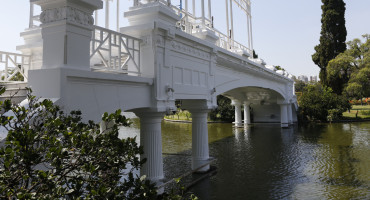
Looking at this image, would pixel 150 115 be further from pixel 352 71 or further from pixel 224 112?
pixel 352 71

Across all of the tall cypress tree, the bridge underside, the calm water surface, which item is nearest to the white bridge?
the calm water surface

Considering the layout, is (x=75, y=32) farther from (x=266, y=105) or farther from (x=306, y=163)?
(x=266, y=105)

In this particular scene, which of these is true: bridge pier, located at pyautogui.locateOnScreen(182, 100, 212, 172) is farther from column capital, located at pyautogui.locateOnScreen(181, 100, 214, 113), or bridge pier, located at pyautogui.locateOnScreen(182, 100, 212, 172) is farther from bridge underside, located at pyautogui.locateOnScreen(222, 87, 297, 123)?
bridge underside, located at pyautogui.locateOnScreen(222, 87, 297, 123)

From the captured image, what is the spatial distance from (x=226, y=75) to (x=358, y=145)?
1178 centimetres

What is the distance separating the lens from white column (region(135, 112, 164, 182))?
752 cm

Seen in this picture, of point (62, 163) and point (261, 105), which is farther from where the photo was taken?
point (261, 105)

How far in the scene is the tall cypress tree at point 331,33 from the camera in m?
35.4

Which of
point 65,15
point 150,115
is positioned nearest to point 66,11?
point 65,15

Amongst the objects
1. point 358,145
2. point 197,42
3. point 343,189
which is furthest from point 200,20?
point 358,145

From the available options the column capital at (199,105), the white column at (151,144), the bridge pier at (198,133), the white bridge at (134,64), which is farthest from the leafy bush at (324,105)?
the white column at (151,144)

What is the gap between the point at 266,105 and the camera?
35469mm

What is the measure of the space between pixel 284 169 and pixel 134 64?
9302 mm

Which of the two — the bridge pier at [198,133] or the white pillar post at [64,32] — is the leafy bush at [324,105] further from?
the white pillar post at [64,32]

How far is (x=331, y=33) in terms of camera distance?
3622 cm
